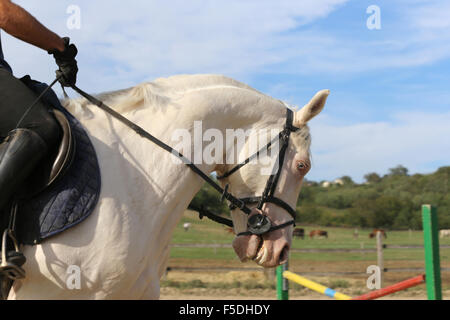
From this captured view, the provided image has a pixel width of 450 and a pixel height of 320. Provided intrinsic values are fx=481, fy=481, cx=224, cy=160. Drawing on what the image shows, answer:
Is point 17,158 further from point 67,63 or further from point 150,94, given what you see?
point 150,94

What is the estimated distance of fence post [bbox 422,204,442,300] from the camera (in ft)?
13.0

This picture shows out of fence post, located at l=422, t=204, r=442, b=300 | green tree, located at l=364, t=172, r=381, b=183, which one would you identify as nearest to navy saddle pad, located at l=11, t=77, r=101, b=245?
fence post, located at l=422, t=204, r=442, b=300

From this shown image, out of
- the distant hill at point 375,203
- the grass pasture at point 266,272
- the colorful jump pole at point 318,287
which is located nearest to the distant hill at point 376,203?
the distant hill at point 375,203

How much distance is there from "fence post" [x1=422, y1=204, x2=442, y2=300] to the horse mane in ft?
7.08

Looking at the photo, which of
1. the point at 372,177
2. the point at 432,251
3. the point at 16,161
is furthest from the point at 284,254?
the point at 372,177

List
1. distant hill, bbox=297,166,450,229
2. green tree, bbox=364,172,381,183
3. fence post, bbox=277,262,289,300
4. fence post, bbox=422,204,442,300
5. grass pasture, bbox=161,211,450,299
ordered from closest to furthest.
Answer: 1. fence post, bbox=422,204,442,300
2. fence post, bbox=277,262,289,300
3. grass pasture, bbox=161,211,450,299
4. distant hill, bbox=297,166,450,229
5. green tree, bbox=364,172,381,183

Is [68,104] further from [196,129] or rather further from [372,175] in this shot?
[372,175]

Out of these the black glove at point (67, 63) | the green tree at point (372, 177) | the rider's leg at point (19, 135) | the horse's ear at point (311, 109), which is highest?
the green tree at point (372, 177)

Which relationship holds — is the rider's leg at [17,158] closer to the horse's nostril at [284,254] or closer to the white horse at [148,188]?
the white horse at [148,188]

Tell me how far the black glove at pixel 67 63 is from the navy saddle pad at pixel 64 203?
1.37ft

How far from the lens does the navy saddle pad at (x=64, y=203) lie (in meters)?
2.40

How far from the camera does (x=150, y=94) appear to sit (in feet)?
9.34

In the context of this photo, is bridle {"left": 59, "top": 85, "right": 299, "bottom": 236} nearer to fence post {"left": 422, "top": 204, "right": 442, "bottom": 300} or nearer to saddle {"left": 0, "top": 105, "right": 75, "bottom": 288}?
saddle {"left": 0, "top": 105, "right": 75, "bottom": 288}
